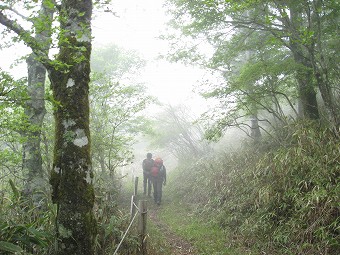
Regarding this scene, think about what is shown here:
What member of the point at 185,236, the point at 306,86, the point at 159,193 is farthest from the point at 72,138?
the point at 159,193

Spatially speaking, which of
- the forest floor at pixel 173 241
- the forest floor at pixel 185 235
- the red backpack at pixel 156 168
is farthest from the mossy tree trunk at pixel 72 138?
the red backpack at pixel 156 168

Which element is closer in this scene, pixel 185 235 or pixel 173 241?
pixel 173 241

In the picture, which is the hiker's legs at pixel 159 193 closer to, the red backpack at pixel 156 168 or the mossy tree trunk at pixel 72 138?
the red backpack at pixel 156 168

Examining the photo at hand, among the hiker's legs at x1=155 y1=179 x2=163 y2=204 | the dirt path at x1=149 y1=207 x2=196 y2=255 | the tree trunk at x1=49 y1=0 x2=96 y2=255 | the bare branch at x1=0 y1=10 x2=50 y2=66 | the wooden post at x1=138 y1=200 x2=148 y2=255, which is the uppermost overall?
the bare branch at x1=0 y1=10 x2=50 y2=66

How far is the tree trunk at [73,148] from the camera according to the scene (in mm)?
3246

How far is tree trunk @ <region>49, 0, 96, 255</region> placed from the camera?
3.25 metres

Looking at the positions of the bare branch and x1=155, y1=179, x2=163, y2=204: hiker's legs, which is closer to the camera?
the bare branch

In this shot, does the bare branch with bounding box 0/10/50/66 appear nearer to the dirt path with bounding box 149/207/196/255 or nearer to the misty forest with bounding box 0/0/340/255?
the misty forest with bounding box 0/0/340/255

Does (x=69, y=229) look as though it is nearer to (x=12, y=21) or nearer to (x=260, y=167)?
(x=12, y=21)

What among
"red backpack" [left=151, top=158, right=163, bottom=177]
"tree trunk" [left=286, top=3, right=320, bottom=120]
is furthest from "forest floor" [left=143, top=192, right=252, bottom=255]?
"tree trunk" [left=286, top=3, right=320, bottom=120]

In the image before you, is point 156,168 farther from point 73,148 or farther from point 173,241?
point 73,148

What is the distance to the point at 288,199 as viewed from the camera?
5801 mm

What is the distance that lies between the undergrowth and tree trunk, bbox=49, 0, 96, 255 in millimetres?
3678

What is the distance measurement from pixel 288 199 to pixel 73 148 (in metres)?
4.60
